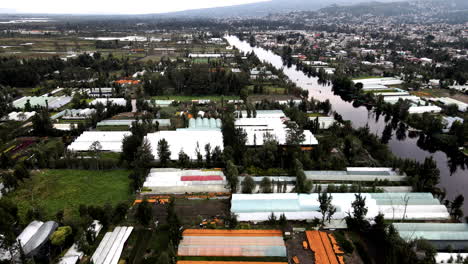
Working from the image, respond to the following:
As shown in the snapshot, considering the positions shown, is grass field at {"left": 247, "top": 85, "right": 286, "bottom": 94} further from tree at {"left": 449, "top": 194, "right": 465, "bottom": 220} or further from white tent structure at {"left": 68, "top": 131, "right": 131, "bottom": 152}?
tree at {"left": 449, "top": 194, "right": 465, "bottom": 220}

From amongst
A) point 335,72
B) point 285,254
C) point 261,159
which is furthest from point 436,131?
point 335,72

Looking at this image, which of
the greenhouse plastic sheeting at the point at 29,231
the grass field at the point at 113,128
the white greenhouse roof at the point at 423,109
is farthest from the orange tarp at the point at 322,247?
the white greenhouse roof at the point at 423,109

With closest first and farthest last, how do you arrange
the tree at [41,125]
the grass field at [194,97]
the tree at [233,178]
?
the tree at [233,178]
the tree at [41,125]
the grass field at [194,97]

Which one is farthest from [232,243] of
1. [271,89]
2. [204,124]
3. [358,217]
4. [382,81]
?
[382,81]

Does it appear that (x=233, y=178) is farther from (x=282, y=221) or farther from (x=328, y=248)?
(x=328, y=248)

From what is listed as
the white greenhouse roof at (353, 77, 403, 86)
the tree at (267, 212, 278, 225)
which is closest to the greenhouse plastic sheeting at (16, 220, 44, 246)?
the tree at (267, 212, 278, 225)

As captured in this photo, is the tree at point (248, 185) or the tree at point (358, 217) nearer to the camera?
the tree at point (358, 217)

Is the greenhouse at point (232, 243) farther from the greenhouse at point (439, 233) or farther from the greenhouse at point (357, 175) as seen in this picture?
the greenhouse at point (439, 233)
